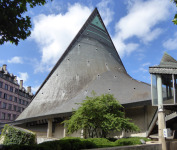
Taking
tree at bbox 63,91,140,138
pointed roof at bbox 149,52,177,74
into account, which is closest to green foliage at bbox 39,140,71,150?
pointed roof at bbox 149,52,177,74

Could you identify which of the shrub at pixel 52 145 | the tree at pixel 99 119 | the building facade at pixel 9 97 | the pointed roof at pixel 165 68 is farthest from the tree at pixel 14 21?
the building facade at pixel 9 97

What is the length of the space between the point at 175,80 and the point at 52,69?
78.9ft

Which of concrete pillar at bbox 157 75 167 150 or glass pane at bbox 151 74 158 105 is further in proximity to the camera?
glass pane at bbox 151 74 158 105

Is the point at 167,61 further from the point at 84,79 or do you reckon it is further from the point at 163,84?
the point at 84,79

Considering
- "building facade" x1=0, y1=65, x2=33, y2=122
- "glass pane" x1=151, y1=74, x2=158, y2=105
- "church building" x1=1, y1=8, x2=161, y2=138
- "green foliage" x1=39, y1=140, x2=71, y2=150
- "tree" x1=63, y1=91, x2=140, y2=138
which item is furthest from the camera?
"building facade" x1=0, y1=65, x2=33, y2=122

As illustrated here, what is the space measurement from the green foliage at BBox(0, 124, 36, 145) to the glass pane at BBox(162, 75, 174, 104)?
928cm

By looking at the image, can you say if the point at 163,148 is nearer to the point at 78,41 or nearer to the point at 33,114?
the point at 33,114

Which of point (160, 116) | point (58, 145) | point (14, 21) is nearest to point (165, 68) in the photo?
point (160, 116)

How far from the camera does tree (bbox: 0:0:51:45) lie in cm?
521

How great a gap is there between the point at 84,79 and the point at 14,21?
2593 cm

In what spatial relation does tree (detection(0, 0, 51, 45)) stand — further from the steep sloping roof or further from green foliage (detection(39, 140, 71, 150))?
the steep sloping roof

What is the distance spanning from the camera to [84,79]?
3123cm

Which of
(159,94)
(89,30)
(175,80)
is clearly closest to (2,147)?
(159,94)

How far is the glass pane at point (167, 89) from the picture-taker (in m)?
12.9
